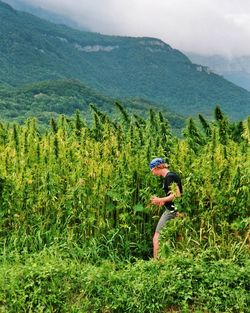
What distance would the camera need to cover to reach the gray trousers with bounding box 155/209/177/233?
27.2ft

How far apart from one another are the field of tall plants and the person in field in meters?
0.14

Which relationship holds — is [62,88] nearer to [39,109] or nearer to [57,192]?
[39,109]

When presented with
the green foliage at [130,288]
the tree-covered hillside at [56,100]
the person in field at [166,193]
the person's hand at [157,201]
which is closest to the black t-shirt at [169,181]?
the person in field at [166,193]

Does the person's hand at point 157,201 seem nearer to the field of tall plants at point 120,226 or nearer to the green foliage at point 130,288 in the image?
the field of tall plants at point 120,226

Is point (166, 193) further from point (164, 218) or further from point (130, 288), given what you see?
point (130, 288)

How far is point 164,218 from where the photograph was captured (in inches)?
329

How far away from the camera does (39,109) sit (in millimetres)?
120625

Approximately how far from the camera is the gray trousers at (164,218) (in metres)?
8.30

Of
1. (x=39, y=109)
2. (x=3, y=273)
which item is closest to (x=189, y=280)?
(x=3, y=273)

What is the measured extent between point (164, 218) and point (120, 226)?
75 cm

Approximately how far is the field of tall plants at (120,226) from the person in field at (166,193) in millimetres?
139

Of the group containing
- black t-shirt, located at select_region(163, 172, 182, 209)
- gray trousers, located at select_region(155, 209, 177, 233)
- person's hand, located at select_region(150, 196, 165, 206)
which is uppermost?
black t-shirt, located at select_region(163, 172, 182, 209)

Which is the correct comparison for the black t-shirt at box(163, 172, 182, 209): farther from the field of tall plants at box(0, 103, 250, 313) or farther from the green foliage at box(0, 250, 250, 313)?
the green foliage at box(0, 250, 250, 313)

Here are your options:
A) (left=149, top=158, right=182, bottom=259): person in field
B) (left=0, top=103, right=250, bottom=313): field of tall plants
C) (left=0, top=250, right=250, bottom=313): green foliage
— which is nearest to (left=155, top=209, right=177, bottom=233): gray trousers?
(left=149, top=158, right=182, bottom=259): person in field
